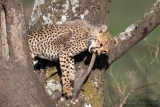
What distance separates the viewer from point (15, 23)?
3496 mm

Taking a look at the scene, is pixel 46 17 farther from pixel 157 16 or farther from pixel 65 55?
pixel 157 16

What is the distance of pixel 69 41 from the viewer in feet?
14.8

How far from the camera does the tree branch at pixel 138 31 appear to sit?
4.43m

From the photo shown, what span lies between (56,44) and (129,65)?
14.9 feet

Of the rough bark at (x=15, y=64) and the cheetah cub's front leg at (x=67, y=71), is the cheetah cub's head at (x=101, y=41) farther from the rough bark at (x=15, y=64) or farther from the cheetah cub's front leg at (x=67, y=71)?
the rough bark at (x=15, y=64)

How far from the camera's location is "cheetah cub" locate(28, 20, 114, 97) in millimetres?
4422

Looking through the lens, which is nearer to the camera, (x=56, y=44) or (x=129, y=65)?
(x=56, y=44)

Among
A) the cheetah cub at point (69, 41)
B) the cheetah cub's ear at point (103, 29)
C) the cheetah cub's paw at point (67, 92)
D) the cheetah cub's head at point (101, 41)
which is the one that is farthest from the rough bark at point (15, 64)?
the cheetah cub's ear at point (103, 29)

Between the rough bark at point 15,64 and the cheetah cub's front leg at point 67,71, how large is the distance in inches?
22.5

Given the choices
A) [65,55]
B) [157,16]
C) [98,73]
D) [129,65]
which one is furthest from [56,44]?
[129,65]

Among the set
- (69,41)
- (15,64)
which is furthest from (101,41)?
(15,64)

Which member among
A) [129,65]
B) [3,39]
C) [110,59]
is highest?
[3,39]

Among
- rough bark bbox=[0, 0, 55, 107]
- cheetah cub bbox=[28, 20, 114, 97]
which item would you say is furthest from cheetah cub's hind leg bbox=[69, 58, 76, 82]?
rough bark bbox=[0, 0, 55, 107]

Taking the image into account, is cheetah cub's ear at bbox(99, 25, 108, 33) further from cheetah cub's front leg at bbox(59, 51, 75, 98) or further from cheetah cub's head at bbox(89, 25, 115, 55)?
cheetah cub's front leg at bbox(59, 51, 75, 98)
